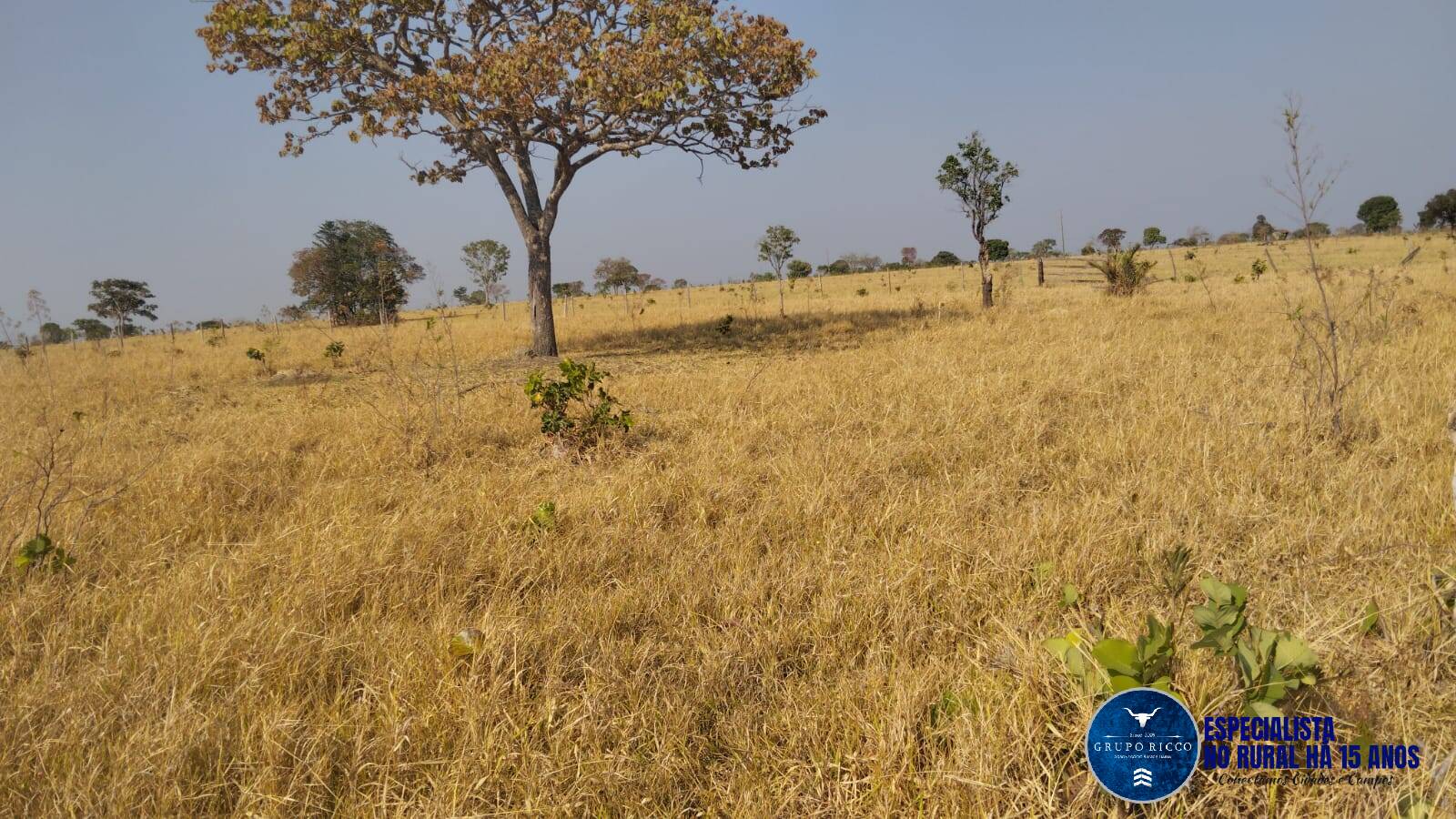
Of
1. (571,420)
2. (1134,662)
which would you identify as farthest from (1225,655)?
(571,420)

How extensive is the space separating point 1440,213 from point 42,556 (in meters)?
72.2

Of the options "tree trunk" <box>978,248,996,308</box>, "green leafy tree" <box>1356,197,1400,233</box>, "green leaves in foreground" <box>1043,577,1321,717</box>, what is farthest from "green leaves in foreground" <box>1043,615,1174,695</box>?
"green leafy tree" <box>1356,197,1400,233</box>

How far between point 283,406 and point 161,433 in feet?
4.91

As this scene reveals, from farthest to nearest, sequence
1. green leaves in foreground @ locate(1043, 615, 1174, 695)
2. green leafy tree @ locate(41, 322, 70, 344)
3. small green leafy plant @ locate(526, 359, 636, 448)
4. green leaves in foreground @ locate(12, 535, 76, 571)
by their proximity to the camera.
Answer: green leafy tree @ locate(41, 322, 70, 344), small green leafy plant @ locate(526, 359, 636, 448), green leaves in foreground @ locate(12, 535, 76, 571), green leaves in foreground @ locate(1043, 615, 1174, 695)

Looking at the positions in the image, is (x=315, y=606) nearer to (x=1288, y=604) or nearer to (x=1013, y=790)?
(x=1013, y=790)

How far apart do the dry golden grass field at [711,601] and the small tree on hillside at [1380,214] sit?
7019 cm

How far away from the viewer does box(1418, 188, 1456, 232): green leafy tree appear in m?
44.3

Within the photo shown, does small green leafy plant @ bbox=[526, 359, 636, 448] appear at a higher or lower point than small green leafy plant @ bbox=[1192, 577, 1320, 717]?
higher

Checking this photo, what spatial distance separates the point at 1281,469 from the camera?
335cm

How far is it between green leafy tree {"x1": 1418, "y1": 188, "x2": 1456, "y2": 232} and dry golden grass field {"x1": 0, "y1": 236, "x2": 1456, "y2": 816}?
62.5m

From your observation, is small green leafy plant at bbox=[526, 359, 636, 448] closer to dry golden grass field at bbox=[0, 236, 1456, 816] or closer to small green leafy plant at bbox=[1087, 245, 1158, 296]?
dry golden grass field at bbox=[0, 236, 1456, 816]

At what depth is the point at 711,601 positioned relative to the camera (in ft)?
8.14

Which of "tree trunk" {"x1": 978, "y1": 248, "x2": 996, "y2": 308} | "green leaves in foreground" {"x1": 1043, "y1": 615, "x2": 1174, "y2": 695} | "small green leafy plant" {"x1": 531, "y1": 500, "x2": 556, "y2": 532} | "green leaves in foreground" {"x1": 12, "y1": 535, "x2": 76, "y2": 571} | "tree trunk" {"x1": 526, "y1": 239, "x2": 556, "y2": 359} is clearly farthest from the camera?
"tree trunk" {"x1": 978, "y1": 248, "x2": 996, "y2": 308}

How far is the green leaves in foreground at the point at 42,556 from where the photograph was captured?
107 inches
